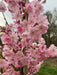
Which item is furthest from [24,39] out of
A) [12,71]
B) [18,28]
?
[12,71]

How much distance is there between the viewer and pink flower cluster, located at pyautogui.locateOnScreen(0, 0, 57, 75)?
1392mm

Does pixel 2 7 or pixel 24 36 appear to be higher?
pixel 2 7

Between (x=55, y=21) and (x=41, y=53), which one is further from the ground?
(x=41, y=53)

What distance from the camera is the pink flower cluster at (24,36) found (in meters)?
1.39

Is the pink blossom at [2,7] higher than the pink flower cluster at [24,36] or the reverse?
higher

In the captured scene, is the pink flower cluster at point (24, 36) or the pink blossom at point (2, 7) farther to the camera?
the pink blossom at point (2, 7)

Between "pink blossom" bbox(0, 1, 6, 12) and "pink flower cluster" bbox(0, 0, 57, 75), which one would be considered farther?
"pink blossom" bbox(0, 1, 6, 12)

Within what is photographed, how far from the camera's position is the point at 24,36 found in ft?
4.73

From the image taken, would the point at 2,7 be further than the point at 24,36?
Yes

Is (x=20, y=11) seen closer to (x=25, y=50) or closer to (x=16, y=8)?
(x=16, y=8)

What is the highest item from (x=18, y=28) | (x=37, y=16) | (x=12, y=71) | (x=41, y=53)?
(x=37, y=16)

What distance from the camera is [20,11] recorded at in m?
1.55

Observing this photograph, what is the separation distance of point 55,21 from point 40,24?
1779 centimetres

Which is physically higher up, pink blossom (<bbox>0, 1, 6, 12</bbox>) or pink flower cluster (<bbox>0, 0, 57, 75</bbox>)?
pink blossom (<bbox>0, 1, 6, 12</bbox>)
